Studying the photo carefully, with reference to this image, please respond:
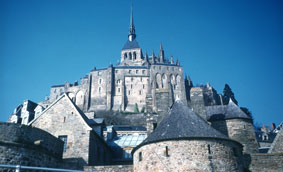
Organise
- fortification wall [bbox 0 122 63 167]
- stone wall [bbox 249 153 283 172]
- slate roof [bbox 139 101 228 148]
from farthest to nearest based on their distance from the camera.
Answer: stone wall [bbox 249 153 283 172] < slate roof [bbox 139 101 228 148] < fortification wall [bbox 0 122 63 167]

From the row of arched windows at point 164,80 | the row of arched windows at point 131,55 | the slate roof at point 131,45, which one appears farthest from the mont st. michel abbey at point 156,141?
the slate roof at point 131,45

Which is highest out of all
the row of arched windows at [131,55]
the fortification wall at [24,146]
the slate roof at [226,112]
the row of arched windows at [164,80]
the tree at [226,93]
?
the row of arched windows at [131,55]

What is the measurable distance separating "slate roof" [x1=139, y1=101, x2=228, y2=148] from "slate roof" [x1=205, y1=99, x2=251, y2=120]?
8015 millimetres

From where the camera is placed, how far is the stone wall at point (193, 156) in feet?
44.6

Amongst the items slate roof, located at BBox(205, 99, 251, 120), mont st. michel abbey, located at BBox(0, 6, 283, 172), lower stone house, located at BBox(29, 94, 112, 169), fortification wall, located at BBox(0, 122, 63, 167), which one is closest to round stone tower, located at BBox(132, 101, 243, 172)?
mont st. michel abbey, located at BBox(0, 6, 283, 172)

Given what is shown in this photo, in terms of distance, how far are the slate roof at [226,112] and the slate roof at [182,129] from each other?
8.01m

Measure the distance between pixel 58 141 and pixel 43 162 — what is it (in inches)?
88.9

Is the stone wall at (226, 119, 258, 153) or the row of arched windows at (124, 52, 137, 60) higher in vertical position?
the row of arched windows at (124, 52, 137, 60)

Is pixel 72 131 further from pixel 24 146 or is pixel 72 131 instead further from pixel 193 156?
pixel 193 156

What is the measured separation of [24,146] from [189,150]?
8482 mm

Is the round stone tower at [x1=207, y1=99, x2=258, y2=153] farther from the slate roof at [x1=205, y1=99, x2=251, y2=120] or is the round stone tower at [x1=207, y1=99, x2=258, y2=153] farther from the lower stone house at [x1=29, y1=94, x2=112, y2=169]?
the lower stone house at [x1=29, y1=94, x2=112, y2=169]

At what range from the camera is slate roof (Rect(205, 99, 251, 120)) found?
22703mm

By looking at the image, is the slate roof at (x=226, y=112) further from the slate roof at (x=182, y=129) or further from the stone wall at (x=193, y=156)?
the stone wall at (x=193, y=156)

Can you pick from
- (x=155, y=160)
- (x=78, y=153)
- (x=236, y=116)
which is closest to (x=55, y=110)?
(x=78, y=153)
